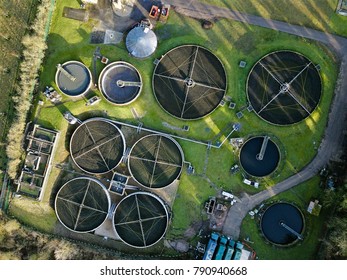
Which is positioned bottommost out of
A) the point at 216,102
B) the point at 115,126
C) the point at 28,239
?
the point at 28,239

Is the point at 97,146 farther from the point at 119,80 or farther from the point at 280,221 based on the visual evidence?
the point at 280,221

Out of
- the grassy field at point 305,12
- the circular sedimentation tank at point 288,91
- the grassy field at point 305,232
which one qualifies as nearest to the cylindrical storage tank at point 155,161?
the grassy field at point 305,232

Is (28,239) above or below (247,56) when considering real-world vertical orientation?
below

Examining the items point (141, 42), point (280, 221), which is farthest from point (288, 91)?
point (141, 42)

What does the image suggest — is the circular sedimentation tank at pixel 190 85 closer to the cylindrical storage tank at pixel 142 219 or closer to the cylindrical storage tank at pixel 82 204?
the cylindrical storage tank at pixel 142 219

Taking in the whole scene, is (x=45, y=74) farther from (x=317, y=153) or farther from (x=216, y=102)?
(x=317, y=153)

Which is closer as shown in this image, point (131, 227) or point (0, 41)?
point (131, 227)

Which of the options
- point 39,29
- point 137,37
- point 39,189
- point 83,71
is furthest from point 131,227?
point 39,29
